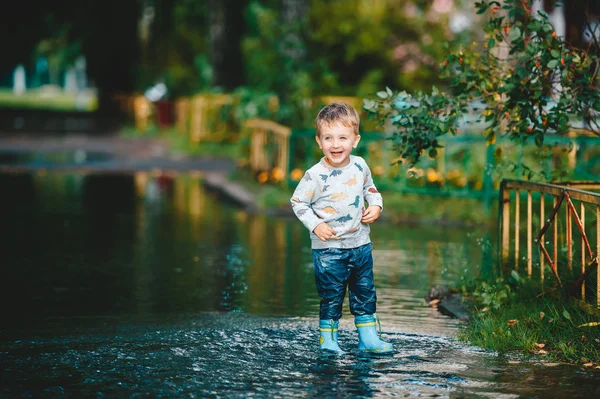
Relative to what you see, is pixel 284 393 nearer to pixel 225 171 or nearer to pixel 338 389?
pixel 338 389

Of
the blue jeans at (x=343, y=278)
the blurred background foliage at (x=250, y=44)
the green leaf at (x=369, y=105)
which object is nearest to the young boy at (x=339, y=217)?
the blue jeans at (x=343, y=278)

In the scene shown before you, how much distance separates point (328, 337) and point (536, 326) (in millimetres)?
1431

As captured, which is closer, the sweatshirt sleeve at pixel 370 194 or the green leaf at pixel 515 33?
the sweatshirt sleeve at pixel 370 194

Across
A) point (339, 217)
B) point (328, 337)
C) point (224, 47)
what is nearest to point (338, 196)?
point (339, 217)

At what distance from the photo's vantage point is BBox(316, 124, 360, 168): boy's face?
23.3 feet

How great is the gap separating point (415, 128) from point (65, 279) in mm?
3631

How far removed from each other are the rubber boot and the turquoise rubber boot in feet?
0.50

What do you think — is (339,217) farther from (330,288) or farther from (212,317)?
(212,317)

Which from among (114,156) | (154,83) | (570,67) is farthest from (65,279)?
(154,83)

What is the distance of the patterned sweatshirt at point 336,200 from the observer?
23.6 ft

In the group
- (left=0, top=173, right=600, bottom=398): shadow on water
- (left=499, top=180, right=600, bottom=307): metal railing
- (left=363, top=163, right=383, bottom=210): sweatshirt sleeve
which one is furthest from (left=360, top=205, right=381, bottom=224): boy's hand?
(left=499, top=180, right=600, bottom=307): metal railing

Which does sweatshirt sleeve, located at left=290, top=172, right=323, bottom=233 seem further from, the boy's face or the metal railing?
the metal railing

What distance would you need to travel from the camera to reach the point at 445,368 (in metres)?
6.77

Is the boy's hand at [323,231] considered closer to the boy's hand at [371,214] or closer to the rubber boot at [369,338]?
the boy's hand at [371,214]
